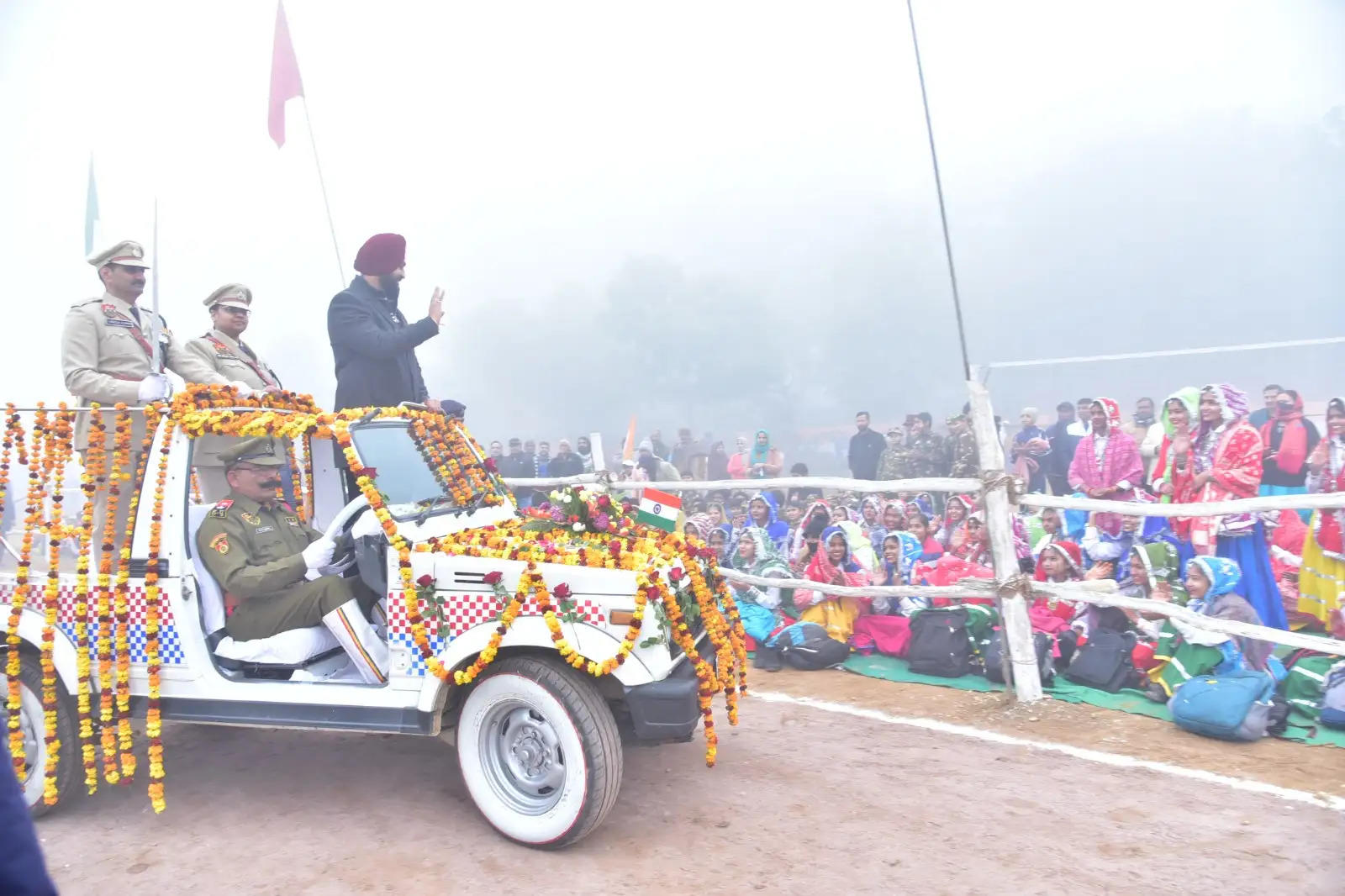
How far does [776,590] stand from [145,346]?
4.80m

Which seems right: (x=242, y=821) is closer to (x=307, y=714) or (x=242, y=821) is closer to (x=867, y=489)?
(x=307, y=714)

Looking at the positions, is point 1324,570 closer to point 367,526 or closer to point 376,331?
point 367,526

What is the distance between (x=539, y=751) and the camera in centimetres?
381

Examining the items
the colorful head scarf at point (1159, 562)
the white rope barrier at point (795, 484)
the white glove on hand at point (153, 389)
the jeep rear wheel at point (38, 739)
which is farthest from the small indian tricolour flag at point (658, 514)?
the colorful head scarf at point (1159, 562)

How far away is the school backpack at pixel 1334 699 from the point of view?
4.92 meters

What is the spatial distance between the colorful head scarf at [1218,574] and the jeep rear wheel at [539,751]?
396cm

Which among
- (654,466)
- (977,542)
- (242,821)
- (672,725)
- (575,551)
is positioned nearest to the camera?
(672,725)

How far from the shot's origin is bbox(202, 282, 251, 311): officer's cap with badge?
5.32 metres

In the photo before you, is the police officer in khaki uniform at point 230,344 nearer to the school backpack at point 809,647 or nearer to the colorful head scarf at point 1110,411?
the school backpack at point 809,647

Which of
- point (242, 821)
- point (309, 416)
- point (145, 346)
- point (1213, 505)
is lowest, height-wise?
point (242, 821)

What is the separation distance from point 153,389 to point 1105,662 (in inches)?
220

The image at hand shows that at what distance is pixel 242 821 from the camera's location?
164 inches

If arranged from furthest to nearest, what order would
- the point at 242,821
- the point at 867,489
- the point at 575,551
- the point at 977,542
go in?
the point at 977,542 < the point at 867,489 < the point at 242,821 < the point at 575,551

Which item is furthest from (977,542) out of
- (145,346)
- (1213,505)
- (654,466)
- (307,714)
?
(654,466)
